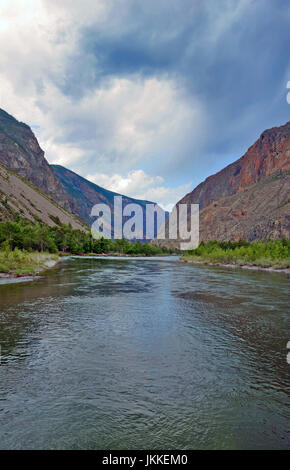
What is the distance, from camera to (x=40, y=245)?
299 ft

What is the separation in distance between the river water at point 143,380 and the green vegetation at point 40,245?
2657 cm

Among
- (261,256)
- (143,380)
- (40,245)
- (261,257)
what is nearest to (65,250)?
(40,245)

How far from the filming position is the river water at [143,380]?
648 cm

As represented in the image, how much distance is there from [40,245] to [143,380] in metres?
87.9

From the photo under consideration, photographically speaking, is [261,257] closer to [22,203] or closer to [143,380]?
[143,380]

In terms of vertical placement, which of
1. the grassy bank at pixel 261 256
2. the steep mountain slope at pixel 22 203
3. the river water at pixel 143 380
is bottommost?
the river water at pixel 143 380

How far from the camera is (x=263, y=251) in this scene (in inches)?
3127

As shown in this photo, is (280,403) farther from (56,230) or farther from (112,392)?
(56,230)

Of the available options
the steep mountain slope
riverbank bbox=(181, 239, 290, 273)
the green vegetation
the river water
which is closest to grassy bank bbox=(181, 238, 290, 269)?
riverbank bbox=(181, 239, 290, 273)

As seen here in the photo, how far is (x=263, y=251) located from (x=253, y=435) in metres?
78.6

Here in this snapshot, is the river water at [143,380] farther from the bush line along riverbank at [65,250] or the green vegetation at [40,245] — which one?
the green vegetation at [40,245]

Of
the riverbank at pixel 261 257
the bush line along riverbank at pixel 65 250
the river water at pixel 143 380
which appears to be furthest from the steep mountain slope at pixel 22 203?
the river water at pixel 143 380

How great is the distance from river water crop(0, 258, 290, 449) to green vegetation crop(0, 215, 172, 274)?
87.2 feet

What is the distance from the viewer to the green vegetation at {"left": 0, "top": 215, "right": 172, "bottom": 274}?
44.1m
